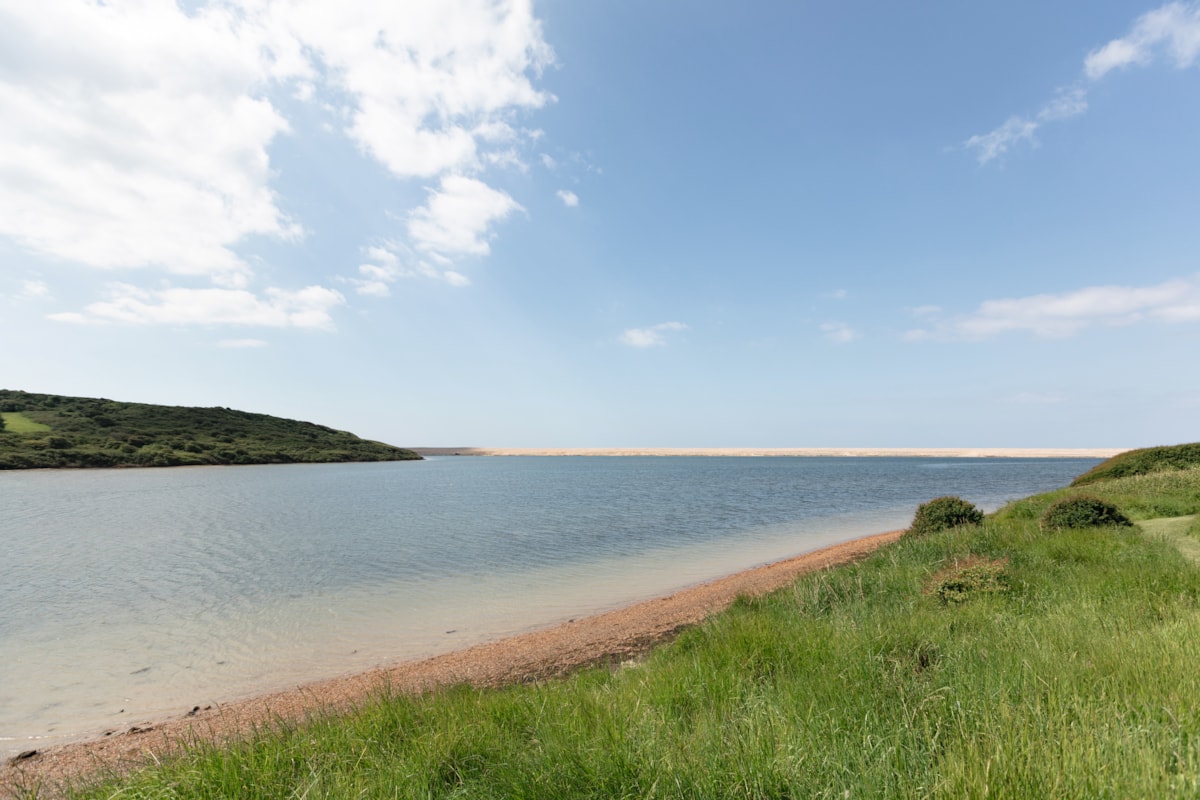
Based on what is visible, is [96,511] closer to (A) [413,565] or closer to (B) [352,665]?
(A) [413,565]

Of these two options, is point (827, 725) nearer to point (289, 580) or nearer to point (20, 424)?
point (289, 580)

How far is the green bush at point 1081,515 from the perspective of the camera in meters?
13.2

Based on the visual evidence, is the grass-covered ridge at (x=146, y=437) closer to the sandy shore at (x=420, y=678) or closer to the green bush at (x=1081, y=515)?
the sandy shore at (x=420, y=678)

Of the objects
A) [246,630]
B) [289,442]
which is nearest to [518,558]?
[246,630]

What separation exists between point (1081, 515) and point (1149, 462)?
23.3 metres

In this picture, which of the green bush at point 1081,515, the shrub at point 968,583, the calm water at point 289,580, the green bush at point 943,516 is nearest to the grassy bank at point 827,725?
the shrub at point 968,583

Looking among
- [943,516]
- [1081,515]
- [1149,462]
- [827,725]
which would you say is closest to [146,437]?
[943,516]

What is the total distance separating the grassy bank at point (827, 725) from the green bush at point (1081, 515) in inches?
292

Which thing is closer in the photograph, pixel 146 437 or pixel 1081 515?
pixel 1081 515

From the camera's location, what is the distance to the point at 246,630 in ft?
38.8

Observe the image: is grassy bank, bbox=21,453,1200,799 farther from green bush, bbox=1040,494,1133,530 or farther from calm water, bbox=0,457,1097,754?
green bush, bbox=1040,494,1133,530

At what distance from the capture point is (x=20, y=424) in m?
83.5

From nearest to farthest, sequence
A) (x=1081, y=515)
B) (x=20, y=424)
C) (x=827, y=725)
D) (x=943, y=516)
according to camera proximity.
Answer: (x=827, y=725) → (x=1081, y=515) → (x=943, y=516) → (x=20, y=424)

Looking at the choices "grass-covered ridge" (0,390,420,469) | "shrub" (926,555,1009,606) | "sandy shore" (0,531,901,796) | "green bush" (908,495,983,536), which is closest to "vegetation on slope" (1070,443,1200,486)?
"green bush" (908,495,983,536)
